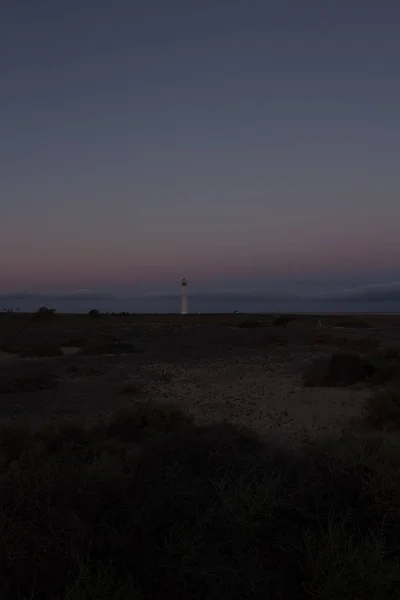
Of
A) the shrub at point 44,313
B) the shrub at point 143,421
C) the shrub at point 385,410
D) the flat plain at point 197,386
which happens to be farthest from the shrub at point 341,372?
the shrub at point 44,313

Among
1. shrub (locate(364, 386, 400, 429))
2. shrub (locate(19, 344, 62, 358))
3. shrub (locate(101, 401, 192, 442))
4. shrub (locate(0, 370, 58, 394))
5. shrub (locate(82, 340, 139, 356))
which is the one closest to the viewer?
shrub (locate(101, 401, 192, 442))

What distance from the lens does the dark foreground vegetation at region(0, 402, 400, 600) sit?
4023mm

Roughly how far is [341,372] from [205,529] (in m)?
14.9

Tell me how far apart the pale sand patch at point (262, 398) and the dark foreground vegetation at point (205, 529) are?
15.1 ft

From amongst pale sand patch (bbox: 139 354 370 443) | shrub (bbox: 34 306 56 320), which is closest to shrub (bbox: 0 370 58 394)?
pale sand patch (bbox: 139 354 370 443)

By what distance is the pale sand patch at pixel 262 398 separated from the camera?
40.6ft

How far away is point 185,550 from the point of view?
4.23 metres

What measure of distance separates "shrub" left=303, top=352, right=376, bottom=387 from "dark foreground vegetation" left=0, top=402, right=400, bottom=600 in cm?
1245

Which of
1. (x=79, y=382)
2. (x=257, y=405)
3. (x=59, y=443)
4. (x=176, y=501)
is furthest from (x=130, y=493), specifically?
(x=79, y=382)

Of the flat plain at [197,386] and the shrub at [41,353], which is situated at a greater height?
the shrub at [41,353]

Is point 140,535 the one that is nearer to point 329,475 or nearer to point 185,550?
point 185,550

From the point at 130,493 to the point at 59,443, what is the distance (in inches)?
187

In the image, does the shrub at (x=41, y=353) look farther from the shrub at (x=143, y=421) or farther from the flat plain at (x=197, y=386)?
the shrub at (x=143, y=421)

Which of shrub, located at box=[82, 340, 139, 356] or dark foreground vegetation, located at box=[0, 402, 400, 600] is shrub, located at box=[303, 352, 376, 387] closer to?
dark foreground vegetation, located at box=[0, 402, 400, 600]
